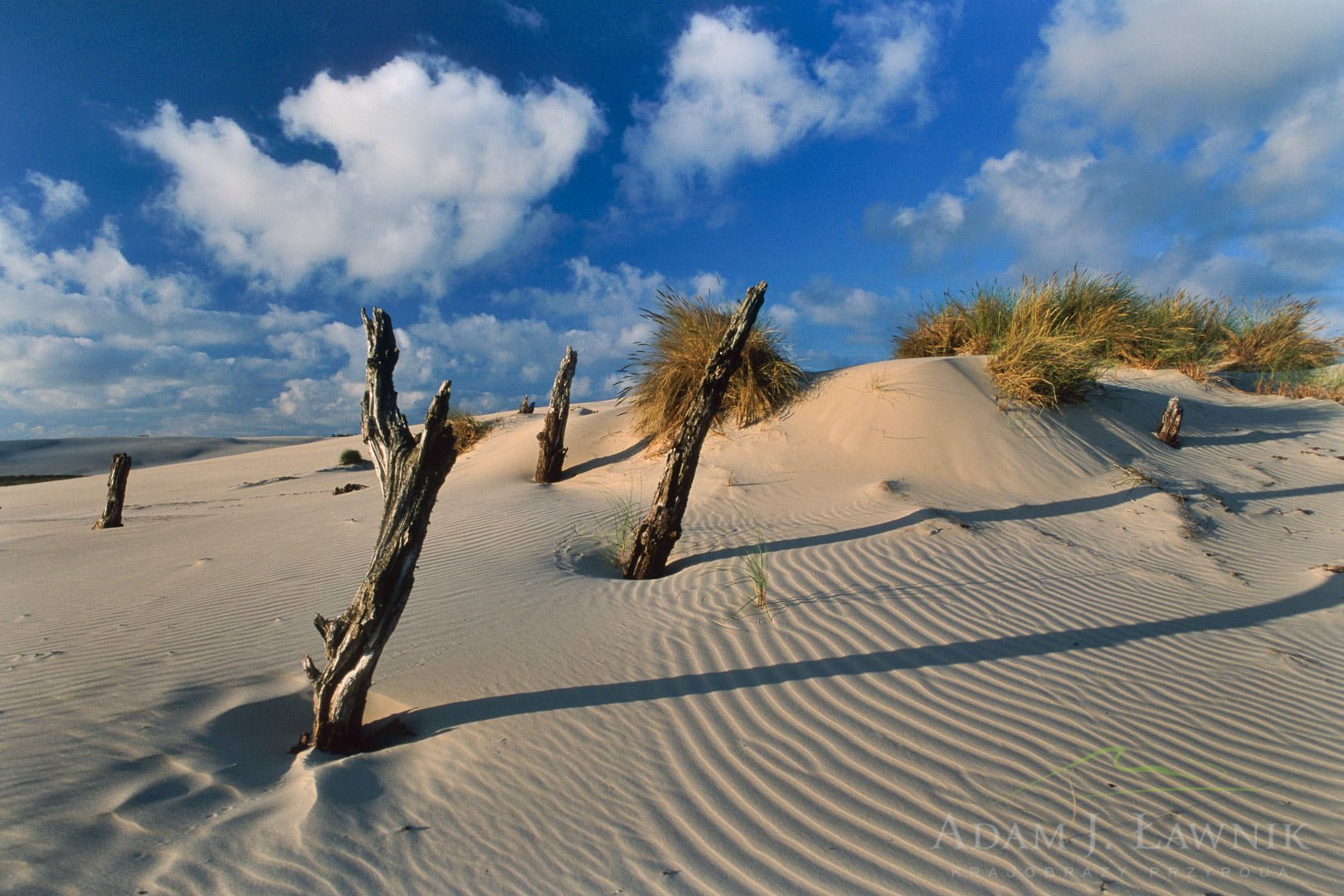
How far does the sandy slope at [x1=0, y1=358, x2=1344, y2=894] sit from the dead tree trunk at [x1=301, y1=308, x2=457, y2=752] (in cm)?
24

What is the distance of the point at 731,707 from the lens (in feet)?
11.2

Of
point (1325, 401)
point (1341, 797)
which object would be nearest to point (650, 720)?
point (1341, 797)

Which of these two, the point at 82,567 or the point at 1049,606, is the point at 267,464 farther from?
the point at 1049,606

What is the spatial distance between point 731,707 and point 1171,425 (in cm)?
932

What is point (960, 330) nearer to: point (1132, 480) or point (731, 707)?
point (1132, 480)

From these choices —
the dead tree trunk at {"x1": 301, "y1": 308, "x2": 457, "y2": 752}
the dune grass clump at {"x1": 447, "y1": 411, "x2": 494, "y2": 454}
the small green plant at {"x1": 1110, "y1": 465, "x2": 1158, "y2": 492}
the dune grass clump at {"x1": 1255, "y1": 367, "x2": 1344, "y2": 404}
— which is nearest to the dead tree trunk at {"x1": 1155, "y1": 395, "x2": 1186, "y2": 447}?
the small green plant at {"x1": 1110, "y1": 465, "x2": 1158, "y2": 492}

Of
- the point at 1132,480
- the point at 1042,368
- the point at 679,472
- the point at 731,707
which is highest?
the point at 1042,368

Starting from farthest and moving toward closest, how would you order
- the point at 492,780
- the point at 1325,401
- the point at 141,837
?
the point at 1325,401 < the point at 492,780 < the point at 141,837

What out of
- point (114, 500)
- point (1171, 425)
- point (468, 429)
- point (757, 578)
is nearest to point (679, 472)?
point (757, 578)

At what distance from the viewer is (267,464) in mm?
21375

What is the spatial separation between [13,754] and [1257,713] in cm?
623

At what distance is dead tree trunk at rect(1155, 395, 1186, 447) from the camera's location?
9.41m

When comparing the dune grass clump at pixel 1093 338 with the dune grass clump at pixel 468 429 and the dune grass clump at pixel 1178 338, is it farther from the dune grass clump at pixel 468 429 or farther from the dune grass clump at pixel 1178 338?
the dune grass clump at pixel 468 429

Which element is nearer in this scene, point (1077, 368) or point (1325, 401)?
point (1077, 368)
